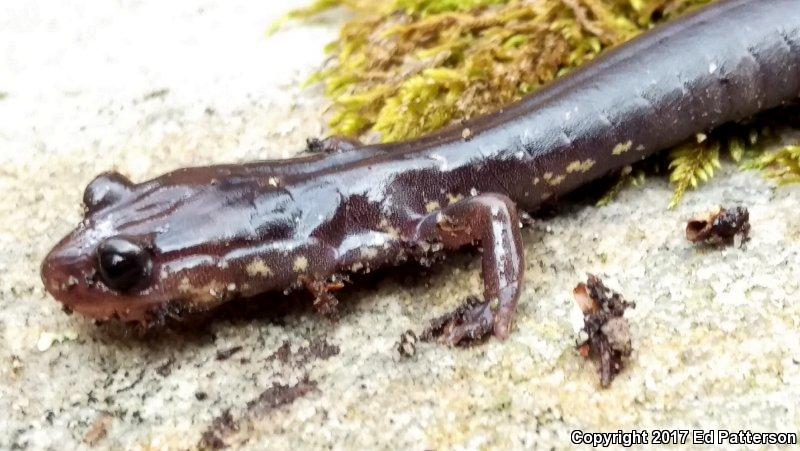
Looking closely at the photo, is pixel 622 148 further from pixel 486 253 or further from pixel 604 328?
pixel 604 328

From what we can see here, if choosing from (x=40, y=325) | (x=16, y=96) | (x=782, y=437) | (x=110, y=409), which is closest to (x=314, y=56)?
(x=16, y=96)

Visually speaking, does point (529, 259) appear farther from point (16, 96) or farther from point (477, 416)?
point (16, 96)

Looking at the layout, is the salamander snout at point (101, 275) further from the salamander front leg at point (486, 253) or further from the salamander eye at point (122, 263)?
the salamander front leg at point (486, 253)

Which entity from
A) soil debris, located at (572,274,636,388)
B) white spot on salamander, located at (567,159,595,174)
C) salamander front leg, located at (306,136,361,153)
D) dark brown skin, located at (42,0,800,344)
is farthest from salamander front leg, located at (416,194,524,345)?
salamander front leg, located at (306,136,361,153)

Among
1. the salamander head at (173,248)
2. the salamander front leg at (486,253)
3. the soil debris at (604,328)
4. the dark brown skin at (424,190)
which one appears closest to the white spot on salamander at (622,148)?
the dark brown skin at (424,190)

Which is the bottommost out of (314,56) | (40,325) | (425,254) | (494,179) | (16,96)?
(40,325)

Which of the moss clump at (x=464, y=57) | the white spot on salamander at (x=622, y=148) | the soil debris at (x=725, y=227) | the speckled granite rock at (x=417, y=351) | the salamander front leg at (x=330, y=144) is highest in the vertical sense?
the moss clump at (x=464, y=57)

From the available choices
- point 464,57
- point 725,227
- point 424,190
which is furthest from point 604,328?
point 464,57
